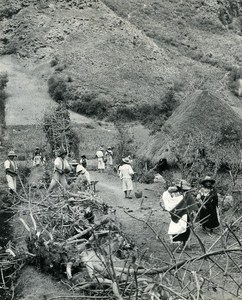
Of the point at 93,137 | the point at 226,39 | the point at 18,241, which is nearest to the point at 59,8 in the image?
the point at 226,39

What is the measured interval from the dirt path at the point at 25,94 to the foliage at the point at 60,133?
13733 millimetres

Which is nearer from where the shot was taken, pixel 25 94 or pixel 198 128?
pixel 198 128

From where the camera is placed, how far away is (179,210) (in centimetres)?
851

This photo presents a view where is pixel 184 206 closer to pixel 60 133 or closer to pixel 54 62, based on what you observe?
pixel 60 133

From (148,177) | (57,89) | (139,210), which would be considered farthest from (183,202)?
(57,89)

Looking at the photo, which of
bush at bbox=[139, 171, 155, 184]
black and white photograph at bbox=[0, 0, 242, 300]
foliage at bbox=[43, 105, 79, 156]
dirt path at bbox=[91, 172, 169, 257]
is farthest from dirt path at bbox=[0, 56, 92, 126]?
dirt path at bbox=[91, 172, 169, 257]

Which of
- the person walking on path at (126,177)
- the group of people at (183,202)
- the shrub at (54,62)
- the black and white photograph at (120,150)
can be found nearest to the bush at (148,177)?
the black and white photograph at (120,150)

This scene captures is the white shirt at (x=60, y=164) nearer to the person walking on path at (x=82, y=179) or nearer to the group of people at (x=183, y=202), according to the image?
the group of people at (x=183, y=202)

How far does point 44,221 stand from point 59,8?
54.6 m

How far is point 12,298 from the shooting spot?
7.57m

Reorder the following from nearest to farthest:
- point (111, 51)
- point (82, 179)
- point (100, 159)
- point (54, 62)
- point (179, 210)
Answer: point (179, 210)
point (82, 179)
point (100, 159)
point (54, 62)
point (111, 51)

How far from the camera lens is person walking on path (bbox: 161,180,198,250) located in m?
8.75

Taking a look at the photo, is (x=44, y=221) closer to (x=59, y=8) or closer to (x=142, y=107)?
(x=142, y=107)

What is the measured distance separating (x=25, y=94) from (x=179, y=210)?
39958 mm
